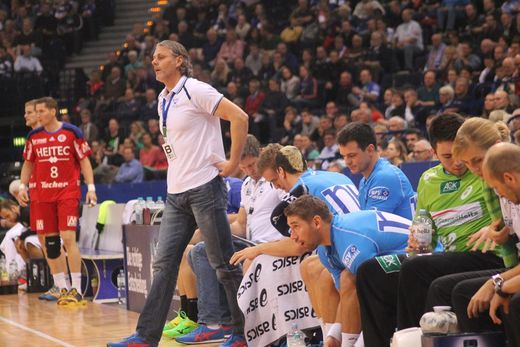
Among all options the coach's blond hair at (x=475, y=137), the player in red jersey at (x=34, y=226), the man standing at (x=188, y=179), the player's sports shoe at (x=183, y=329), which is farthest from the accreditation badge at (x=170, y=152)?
the player in red jersey at (x=34, y=226)

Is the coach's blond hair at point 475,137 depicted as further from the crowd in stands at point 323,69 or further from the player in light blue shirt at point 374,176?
the crowd in stands at point 323,69

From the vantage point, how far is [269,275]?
21.2 feet

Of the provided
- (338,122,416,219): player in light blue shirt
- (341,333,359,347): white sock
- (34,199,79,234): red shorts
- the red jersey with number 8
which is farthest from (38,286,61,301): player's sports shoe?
(341,333,359,347): white sock

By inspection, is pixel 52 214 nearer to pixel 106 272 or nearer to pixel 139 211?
pixel 106 272

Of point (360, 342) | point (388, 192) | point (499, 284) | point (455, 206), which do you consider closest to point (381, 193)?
point (388, 192)

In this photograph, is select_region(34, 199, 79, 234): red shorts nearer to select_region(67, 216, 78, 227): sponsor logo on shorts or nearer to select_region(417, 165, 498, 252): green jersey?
select_region(67, 216, 78, 227): sponsor logo on shorts

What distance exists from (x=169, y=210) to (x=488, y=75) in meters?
8.49

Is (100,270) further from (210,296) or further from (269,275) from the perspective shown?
(269,275)

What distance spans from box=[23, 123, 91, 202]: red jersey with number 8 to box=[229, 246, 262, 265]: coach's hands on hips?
4232mm

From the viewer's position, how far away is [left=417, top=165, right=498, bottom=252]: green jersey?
512 cm

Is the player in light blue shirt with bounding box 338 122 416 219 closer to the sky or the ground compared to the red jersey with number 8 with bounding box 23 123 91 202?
closer to the sky

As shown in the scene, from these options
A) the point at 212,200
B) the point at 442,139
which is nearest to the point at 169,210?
the point at 212,200

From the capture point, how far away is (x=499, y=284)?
4.28 m

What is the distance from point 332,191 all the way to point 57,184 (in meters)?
4.64
